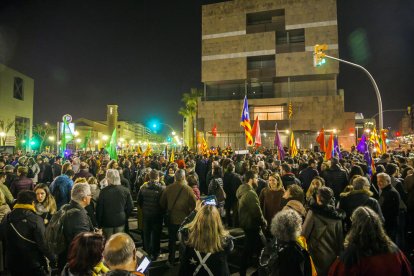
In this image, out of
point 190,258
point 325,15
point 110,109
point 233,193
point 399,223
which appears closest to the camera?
point 190,258

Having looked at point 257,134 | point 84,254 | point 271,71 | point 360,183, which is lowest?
point 84,254

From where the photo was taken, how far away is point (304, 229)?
15.4 feet

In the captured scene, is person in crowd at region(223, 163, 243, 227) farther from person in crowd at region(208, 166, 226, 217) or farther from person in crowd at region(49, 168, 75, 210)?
person in crowd at region(49, 168, 75, 210)

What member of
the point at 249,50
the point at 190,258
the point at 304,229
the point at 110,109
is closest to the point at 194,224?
the point at 190,258

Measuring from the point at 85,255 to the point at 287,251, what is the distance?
6.86 feet

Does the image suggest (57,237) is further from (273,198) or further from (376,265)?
(273,198)

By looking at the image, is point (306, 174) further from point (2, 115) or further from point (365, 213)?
point (2, 115)

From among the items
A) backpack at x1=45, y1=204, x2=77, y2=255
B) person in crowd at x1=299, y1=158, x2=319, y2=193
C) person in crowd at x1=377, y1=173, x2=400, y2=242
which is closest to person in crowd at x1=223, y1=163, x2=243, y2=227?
person in crowd at x1=299, y1=158, x2=319, y2=193

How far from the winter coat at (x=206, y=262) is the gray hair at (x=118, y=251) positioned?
1190 mm

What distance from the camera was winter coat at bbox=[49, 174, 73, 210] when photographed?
7738mm

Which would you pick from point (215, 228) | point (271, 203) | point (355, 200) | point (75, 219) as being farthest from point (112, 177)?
point (355, 200)

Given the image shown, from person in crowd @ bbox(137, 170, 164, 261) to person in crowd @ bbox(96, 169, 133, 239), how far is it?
0.73 m

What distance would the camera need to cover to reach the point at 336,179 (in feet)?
30.1

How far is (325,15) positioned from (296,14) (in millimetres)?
4025
